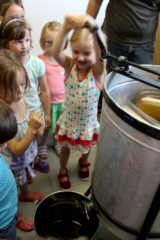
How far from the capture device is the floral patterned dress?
1025 mm

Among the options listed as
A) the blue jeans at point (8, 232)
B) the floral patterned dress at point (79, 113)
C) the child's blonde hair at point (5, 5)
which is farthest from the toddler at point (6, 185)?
the child's blonde hair at point (5, 5)

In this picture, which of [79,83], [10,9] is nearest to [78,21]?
[79,83]

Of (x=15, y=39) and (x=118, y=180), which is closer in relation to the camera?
(x=118, y=180)

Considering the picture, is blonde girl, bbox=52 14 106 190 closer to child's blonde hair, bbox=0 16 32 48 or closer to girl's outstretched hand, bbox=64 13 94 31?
girl's outstretched hand, bbox=64 13 94 31

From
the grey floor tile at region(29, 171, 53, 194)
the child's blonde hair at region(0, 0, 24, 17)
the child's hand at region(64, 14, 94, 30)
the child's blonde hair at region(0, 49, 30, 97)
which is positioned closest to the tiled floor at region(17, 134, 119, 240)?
the grey floor tile at region(29, 171, 53, 194)

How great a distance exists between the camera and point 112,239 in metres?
1.10

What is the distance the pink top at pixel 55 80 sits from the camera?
1439 millimetres

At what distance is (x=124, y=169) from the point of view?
0.57 m

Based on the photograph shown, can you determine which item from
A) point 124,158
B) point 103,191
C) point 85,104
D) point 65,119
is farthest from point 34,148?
point 124,158

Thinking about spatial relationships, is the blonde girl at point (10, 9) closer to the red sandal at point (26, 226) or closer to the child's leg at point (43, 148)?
the child's leg at point (43, 148)

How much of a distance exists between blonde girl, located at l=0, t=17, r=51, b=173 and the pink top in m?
0.11

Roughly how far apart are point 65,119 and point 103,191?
554mm

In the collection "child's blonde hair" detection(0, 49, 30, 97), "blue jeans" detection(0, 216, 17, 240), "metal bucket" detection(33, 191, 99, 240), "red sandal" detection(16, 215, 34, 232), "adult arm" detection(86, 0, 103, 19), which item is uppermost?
"adult arm" detection(86, 0, 103, 19)

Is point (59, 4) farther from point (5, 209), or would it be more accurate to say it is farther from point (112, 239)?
point (112, 239)
